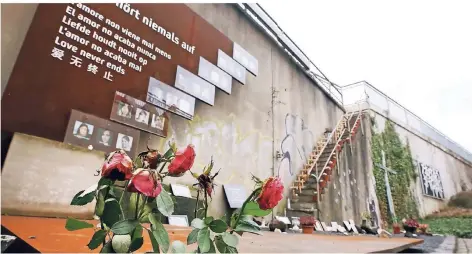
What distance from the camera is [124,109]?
3.18 metres

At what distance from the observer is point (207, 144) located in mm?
4375

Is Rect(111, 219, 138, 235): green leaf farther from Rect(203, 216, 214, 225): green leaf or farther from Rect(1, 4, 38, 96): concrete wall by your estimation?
Rect(1, 4, 38, 96): concrete wall

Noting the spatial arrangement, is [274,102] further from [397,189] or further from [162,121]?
[397,189]

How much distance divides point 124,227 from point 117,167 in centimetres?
14

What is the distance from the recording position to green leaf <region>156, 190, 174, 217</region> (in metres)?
0.61

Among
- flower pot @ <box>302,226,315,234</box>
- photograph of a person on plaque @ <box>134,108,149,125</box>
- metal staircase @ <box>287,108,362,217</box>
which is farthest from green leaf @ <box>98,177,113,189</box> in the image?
metal staircase @ <box>287,108,362,217</box>

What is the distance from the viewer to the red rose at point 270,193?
0.64m

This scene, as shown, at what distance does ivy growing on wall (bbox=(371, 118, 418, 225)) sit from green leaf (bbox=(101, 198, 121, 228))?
10.1m

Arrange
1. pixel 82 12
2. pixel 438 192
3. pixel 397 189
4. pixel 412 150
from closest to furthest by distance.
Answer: pixel 82 12
pixel 397 189
pixel 412 150
pixel 438 192

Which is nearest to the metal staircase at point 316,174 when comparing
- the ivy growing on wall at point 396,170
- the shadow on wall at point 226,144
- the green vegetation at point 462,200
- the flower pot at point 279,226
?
the shadow on wall at point 226,144

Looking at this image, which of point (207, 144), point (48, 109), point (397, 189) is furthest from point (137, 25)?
point (397, 189)

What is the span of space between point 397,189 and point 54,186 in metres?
11.3

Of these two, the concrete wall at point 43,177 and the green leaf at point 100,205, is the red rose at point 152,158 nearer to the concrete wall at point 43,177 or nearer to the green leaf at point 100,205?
the green leaf at point 100,205

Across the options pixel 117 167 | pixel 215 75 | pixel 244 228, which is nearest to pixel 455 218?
pixel 215 75
